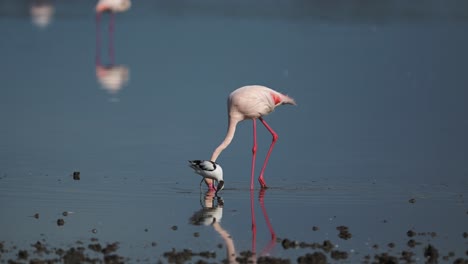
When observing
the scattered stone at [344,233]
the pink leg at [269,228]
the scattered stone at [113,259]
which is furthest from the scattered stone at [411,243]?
the scattered stone at [113,259]

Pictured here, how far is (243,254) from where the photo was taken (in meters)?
7.45

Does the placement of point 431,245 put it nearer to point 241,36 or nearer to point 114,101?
point 114,101

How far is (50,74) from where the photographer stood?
1928cm

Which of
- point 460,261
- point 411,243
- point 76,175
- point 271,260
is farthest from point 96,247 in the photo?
point 76,175

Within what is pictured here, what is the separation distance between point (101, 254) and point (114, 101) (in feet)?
29.6

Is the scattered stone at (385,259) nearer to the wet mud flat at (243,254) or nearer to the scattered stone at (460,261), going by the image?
the wet mud flat at (243,254)

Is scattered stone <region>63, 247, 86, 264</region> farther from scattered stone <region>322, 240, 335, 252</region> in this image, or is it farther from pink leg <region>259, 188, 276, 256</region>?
scattered stone <region>322, 240, 335, 252</region>

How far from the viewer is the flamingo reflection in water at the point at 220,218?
24.9 ft

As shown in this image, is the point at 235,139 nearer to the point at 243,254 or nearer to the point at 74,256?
the point at 243,254

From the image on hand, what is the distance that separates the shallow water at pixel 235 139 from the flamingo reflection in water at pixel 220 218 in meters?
0.04

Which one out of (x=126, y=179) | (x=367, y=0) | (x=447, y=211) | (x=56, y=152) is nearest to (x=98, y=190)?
(x=126, y=179)

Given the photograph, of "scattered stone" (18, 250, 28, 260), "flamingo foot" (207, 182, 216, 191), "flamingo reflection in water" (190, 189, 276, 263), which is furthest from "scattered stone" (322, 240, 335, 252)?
"flamingo foot" (207, 182, 216, 191)

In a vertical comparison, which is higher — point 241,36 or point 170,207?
point 241,36

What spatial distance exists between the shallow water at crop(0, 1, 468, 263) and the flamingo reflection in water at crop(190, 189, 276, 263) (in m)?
0.04
